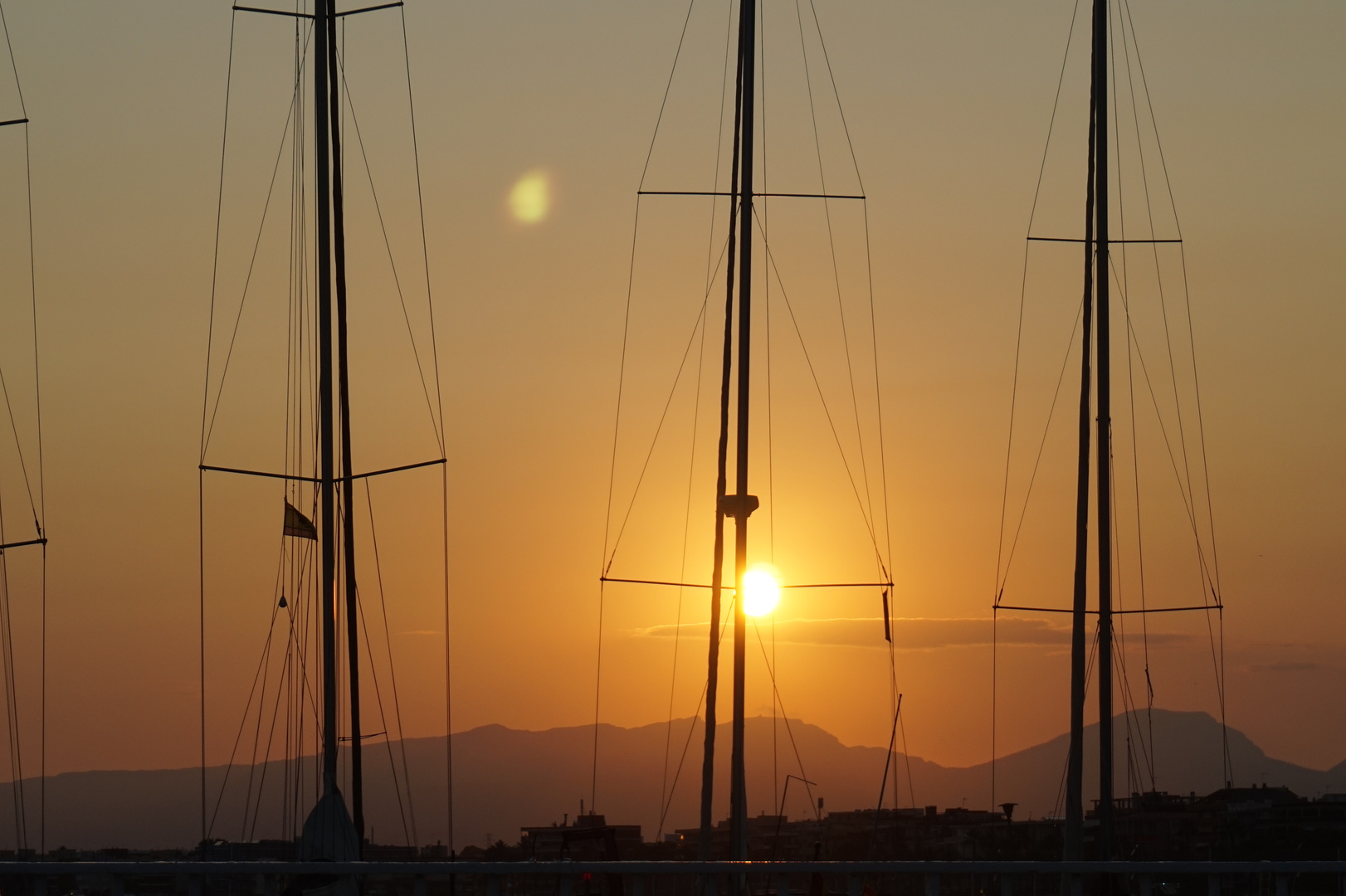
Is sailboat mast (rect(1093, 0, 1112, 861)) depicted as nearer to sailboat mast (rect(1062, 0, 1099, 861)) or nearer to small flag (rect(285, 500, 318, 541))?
sailboat mast (rect(1062, 0, 1099, 861))

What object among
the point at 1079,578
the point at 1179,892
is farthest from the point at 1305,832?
the point at 1079,578

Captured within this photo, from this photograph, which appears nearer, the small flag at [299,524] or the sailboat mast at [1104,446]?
the small flag at [299,524]

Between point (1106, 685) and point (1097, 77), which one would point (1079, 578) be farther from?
point (1097, 77)

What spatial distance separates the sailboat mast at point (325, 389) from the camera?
73.6ft

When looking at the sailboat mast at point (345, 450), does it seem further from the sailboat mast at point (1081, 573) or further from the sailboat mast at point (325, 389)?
the sailboat mast at point (1081, 573)

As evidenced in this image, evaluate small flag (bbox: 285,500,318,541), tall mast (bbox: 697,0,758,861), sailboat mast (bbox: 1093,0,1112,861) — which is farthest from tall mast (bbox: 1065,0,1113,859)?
small flag (bbox: 285,500,318,541)

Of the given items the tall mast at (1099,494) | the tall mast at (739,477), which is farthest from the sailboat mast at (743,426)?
the tall mast at (1099,494)

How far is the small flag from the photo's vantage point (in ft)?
80.6

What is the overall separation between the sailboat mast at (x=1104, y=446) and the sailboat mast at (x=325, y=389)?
11.6 metres

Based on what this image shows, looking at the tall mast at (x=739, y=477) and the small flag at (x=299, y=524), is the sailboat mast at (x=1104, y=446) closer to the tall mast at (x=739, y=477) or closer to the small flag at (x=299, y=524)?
the tall mast at (x=739, y=477)

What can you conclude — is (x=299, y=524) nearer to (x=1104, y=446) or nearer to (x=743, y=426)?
(x=743, y=426)

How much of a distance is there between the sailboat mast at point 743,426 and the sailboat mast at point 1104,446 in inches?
227

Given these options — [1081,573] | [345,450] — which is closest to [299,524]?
[345,450]

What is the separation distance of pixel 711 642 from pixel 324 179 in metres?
8.76
